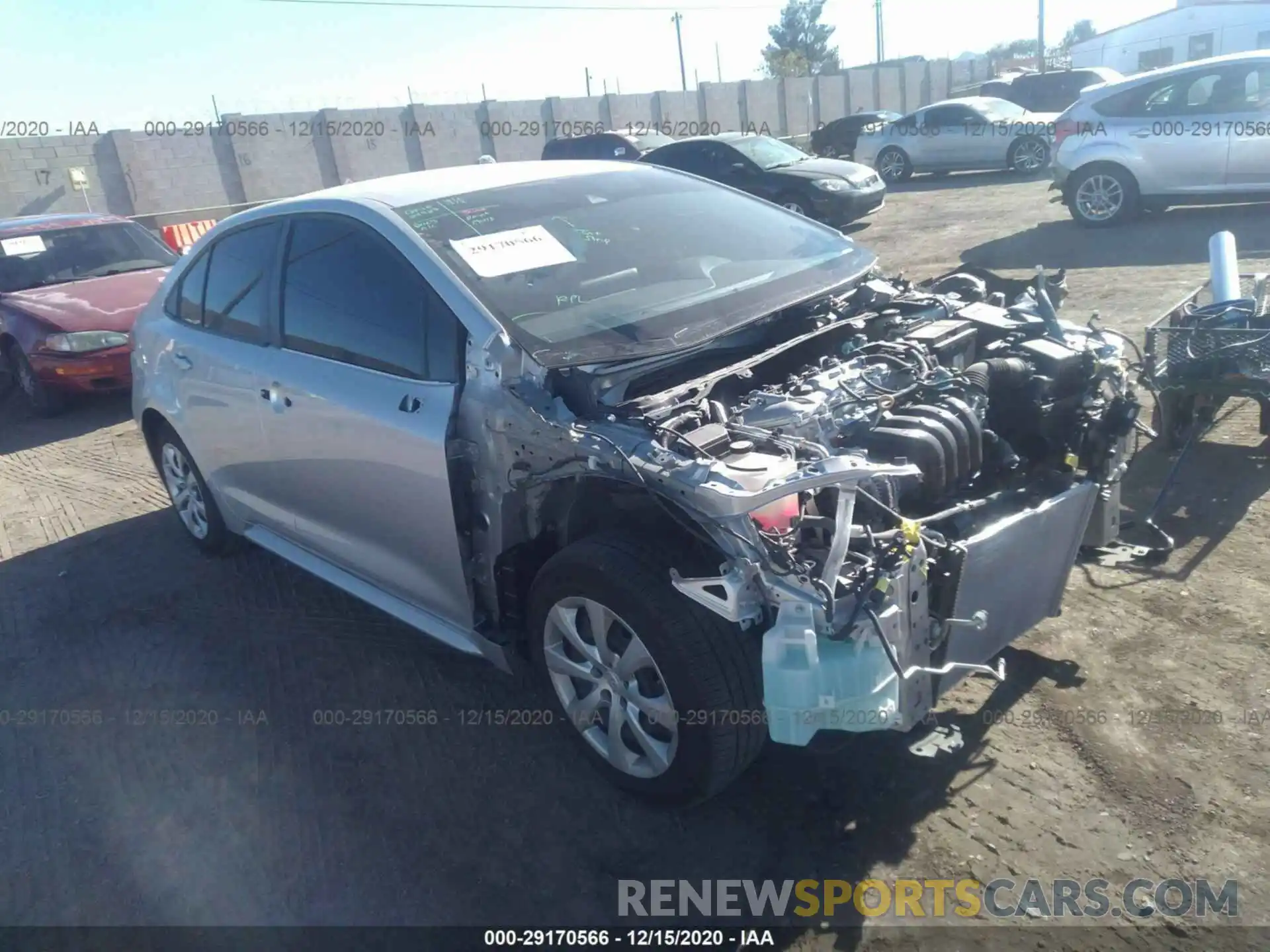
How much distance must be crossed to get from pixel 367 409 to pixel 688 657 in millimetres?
1568


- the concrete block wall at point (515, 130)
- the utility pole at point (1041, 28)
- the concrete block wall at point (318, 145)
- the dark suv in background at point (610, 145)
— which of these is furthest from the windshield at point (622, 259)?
the utility pole at point (1041, 28)

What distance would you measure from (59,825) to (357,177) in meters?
23.3

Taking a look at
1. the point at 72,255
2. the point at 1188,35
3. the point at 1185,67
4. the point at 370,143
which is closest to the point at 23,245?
the point at 72,255

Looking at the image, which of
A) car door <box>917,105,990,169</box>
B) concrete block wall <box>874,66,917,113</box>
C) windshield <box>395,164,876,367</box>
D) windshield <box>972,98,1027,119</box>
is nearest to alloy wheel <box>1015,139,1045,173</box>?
car door <box>917,105,990,169</box>

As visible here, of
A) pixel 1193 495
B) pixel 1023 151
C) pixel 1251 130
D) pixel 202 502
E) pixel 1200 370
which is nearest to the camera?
pixel 1193 495

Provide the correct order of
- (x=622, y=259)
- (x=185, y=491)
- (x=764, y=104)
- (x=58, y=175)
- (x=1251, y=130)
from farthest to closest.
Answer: (x=764, y=104) → (x=58, y=175) → (x=1251, y=130) → (x=185, y=491) → (x=622, y=259)

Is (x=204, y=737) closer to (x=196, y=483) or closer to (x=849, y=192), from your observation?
(x=196, y=483)

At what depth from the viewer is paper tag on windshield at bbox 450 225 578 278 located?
11.4 ft

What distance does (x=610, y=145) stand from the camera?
59.0 feet

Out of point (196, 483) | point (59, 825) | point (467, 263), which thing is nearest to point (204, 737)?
point (59, 825)

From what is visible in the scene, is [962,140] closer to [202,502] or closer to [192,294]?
[192,294]

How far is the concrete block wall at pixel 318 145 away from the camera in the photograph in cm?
2025

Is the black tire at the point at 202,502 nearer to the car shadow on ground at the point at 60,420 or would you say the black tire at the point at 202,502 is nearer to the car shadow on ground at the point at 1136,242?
the car shadow on ground at the point at 60,420

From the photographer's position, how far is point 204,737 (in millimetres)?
3816
